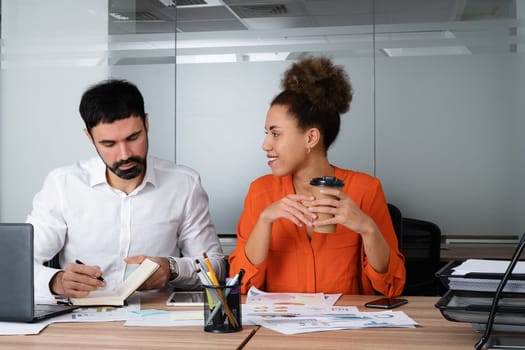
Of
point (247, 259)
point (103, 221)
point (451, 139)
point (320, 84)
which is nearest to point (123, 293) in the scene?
point (247, 259)

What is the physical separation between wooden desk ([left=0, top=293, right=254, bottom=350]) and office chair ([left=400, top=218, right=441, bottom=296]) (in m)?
2.06

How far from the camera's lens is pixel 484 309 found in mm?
1550

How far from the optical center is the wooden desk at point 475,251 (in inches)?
144

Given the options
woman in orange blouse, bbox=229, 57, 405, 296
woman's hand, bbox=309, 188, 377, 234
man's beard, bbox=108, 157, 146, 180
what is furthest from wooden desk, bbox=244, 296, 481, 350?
man's beard, bbox=108, 157, 146, 180

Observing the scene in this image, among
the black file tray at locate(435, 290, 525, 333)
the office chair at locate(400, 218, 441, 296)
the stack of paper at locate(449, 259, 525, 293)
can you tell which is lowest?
the office chair at locate(400, 218, 441, 296)

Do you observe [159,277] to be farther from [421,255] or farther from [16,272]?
[421,255]

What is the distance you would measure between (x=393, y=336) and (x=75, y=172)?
63.2 inches

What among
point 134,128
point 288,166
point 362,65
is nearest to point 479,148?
point 362,65

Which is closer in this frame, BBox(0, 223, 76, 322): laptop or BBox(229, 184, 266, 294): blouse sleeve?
BBox(0, 223, 76, 322): laptop

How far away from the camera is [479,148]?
407 centimetres

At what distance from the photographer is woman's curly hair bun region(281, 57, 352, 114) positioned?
2.55 m

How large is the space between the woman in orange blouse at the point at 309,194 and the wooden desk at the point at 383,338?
1.99 feet

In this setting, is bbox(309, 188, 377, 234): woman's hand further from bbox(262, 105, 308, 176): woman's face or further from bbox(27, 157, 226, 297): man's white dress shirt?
bbox(27, 157, 226, 297): man's white dress shirt

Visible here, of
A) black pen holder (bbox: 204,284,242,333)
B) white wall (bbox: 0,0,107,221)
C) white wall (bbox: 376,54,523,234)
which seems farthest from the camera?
white wall (bbox: 0,0,107,221)
